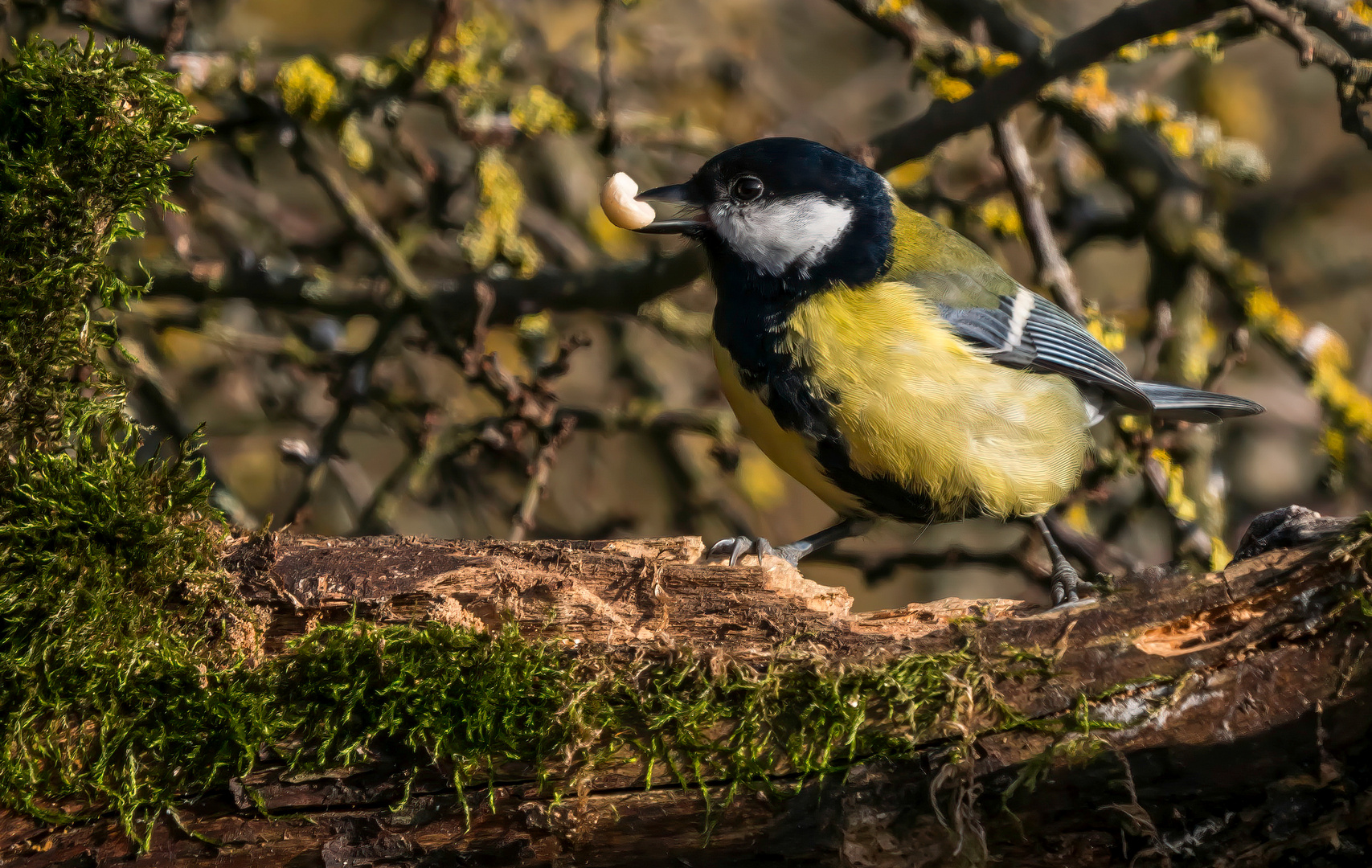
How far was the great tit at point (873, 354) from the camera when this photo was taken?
2.46m

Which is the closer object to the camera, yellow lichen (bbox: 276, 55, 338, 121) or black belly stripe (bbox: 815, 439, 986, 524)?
black belly stripe (bbox: 815, 439, 986, 524)

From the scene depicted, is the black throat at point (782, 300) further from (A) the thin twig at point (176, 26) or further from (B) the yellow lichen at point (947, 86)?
(A) the thin twig at point (176, 26)

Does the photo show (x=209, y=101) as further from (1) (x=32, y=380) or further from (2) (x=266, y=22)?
(2) (x=266, y=22)

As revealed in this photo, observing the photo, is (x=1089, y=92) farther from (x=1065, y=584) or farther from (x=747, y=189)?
(x=1065, y=584)

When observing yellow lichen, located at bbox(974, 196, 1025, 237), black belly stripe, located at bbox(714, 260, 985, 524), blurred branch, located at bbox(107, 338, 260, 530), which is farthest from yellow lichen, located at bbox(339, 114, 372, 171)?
yellow lichen, located at bbox(974, 196, 1025, 237)

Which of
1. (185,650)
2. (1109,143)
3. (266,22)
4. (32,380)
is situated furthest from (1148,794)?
(266,22)

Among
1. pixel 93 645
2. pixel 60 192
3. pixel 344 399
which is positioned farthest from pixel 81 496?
pixel 344 399

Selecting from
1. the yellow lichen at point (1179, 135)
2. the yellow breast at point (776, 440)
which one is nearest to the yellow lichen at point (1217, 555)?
the yellow breast at point (776, 440)

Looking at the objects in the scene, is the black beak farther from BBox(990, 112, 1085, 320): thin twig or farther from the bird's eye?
BBox(990, 112, 1085, 320): thin twig

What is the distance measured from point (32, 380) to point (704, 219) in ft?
5.22

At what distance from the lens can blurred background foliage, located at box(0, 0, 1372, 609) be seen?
10.5 ft

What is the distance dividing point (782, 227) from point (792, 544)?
0.86m

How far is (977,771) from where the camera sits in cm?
161

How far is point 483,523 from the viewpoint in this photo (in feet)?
12.2
